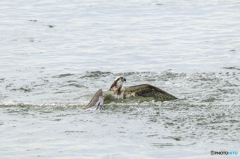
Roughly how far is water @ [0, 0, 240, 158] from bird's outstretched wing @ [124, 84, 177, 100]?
0.39 meters

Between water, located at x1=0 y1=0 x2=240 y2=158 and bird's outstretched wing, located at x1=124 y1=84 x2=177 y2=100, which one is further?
bird's outstretched wing, located at x1=124 y1=84 x2=177 y2=100

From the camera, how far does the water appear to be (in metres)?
7.31

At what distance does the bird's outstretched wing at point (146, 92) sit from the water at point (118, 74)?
394 mm

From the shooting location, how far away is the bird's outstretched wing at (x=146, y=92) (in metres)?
10.5

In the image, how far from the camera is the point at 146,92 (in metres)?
10.8

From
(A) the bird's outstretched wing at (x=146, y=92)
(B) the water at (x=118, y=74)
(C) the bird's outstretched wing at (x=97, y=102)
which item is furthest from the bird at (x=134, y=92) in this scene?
(C) the bird's outstretched wing at (x=97, y=102)

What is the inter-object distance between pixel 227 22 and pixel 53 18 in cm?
866

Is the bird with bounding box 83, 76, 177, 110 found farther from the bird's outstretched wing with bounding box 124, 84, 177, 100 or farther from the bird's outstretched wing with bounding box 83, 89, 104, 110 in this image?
the bird's outstretched wing with bounding box 83, 89, 104, 110

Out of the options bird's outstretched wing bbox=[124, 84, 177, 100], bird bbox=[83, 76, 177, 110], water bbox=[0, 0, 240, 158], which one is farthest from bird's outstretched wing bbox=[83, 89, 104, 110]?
bird's outstretched wing bbox=[124, 84, 177, 100]

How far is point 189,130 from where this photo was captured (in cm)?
779

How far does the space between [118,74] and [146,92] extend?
254 cm

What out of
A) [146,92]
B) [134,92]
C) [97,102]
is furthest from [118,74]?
[97,102]

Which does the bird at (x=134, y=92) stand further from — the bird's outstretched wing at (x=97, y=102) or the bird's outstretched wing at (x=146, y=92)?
the bird's outstretched wing at (x=97, y=102)

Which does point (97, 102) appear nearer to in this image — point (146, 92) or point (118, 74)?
point (146, 92)
